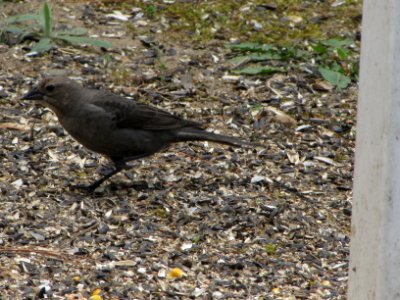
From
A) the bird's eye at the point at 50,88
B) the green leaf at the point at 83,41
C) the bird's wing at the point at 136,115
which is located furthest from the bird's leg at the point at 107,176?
the green leaf at the point at 83,41

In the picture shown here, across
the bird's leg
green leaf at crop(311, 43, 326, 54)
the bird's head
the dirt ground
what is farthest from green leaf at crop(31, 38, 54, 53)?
green leaf at crop(311, 43, 326, 54)

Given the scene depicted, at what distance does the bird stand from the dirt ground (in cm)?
17

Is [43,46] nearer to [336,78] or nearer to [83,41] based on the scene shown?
[83,41]

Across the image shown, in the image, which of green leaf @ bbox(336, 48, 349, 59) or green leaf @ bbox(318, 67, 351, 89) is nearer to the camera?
green leaf @ bbox(318, 67, 351, 89)

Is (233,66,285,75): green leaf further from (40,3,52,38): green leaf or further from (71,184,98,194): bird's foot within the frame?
(71,184,98,194): bird's foot

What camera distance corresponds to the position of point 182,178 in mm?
5957

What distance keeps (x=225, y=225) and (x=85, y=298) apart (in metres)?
1.11

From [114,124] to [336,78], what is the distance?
1915 mm

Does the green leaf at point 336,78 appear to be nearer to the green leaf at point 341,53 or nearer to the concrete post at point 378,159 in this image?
the green leaf at point 341,53

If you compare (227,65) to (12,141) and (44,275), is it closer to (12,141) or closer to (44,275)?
(12,141)

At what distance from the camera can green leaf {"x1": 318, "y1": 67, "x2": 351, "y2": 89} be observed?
7.12 m

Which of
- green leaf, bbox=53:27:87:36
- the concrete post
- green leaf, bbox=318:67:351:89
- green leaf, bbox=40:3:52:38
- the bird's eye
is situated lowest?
green leaf, bbox=318:67:351:89

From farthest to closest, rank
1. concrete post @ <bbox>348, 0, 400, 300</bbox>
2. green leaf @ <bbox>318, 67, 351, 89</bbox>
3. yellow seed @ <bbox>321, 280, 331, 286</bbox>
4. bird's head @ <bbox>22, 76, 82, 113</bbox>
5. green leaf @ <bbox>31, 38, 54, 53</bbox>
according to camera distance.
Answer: green leaf @ <bbox>31, 38, 54, 53</bbox> < green leaf @ <bbox>318, 67, 351, 89</bbox> < bird's head @ <bbox>22, 76, 82, 113</bbox> < yellow seed @ <bbox>321, 280, 331, 286</bbox> < concrete post @ <bbox>348, 0, 400, 300</bbox>

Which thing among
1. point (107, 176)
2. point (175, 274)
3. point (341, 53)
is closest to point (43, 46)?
point (107, 176)
